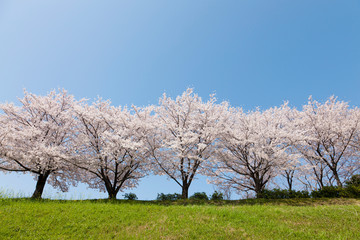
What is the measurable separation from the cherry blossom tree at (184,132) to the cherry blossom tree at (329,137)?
32.1ft

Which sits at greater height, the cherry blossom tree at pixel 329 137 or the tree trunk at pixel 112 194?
the cherry blossom tree at pixel 329 137

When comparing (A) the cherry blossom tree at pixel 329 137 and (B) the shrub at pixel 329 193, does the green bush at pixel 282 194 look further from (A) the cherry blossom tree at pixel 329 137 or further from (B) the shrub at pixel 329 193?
(A) the cherry blossom tree at pixel 329 137

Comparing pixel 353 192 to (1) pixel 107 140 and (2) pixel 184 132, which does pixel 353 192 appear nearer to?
(2) pixel 184 132

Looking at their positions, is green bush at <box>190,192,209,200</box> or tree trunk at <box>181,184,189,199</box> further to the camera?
green bush at <box>190,192,209,200</box>

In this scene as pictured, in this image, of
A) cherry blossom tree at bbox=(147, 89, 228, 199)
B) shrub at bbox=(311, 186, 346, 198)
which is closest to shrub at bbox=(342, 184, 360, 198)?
shrub at bbox=(311, 186, 346, 198)

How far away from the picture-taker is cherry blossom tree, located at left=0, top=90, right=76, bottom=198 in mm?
15460

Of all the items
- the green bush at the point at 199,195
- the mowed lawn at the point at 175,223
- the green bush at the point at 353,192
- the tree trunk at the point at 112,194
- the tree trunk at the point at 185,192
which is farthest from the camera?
the green bush at the point at 199,195

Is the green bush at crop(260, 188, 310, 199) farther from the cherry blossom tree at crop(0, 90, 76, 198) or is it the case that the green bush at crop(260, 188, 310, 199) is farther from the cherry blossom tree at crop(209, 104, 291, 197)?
the cherry blossom tree at crop(0, 90, 76, 198)

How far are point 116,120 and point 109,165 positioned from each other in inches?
144

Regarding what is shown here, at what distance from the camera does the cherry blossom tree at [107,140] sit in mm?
15234

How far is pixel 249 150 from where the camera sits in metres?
15.7

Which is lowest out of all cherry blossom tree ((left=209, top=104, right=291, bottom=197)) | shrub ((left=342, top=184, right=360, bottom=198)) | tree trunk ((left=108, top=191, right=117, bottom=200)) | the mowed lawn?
the mowed lawn

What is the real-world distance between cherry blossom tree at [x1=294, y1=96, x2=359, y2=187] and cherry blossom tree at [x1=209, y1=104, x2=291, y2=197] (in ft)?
14.1

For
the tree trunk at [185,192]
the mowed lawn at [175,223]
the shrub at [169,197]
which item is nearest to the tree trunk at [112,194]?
the shrub at [169,197]
